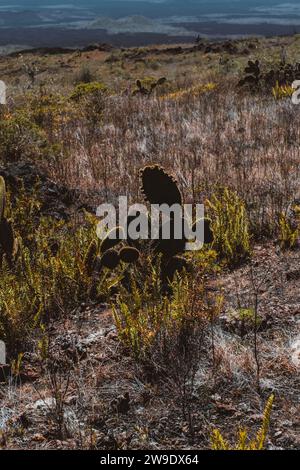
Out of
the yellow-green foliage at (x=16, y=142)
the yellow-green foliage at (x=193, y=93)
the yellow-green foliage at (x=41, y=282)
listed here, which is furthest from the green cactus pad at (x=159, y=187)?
the yellow-green foliage at (x=193, y=93)

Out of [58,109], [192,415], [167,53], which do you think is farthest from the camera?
[167,53]

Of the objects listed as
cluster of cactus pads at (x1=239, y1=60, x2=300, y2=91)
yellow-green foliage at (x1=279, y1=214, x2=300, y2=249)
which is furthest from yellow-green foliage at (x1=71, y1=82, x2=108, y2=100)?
yellow-green foliage at (x1=279, y1=214, x2=300, y2=249)

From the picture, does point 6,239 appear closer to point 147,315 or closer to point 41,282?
point 41,282

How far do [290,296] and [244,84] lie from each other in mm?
9117

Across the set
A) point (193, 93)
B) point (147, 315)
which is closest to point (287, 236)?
point (147, 315)

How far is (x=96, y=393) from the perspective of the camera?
2.83m

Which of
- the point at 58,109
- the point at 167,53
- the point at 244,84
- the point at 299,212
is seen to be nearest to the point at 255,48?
the point at 167,53

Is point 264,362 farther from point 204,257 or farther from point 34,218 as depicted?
point 34,218

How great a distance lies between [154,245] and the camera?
→ 4.05m

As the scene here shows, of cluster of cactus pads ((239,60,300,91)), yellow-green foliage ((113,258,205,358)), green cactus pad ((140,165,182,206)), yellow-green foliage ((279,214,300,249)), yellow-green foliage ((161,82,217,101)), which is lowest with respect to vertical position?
yellow-green foliage ((113,258,205,358))

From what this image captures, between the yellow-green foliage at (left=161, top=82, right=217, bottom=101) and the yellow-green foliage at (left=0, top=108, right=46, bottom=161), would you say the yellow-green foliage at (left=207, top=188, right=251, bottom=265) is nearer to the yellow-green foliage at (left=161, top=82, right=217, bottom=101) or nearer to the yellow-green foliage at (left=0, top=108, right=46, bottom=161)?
the yellow-green foliage at (left=0, top=108, right=46, bottom=161)

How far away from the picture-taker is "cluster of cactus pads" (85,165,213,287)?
12.5 feet

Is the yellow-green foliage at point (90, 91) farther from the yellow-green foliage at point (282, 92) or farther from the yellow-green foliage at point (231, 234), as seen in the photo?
the yellow-green foliage at point (231, 234)

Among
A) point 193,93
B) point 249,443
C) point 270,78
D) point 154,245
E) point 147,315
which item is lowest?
point 249,443
